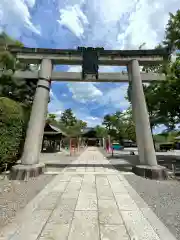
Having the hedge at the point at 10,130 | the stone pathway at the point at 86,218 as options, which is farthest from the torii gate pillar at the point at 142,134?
the hedge at the point at 10,130

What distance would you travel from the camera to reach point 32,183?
648 cm

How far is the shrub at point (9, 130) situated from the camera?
7.38 meters

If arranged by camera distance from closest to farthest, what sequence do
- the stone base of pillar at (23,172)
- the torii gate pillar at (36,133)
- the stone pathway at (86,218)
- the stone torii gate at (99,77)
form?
1. the stone pathway at (86,218)
2. the stone base of pillar at (23,172)
3. the torii gate pillar at (36,133)
4. the stone torii gate at (99,77)

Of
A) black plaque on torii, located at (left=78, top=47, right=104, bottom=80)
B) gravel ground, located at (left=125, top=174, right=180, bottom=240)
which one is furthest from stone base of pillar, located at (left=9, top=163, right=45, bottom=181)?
black plaque on torii, located at (left=78, top=47, right=104, bottom=80)

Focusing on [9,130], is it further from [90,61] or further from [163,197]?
[163,197]

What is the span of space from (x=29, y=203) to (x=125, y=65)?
27.2 feet

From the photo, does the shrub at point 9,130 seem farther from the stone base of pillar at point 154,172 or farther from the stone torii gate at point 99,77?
the stone base of pillar at point 154,172

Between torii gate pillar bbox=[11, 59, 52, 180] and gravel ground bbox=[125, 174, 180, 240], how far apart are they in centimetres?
420

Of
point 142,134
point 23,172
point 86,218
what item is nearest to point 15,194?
point 23,172

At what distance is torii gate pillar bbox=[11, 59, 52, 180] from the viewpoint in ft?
23.6

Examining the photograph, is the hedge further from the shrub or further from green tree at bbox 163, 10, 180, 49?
green tree at bbox 163, 10, 180, 49

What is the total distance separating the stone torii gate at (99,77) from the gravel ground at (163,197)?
120 centimetres

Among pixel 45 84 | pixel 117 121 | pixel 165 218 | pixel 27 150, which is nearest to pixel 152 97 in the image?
pixel 45 84

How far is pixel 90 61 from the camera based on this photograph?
9102 mm
